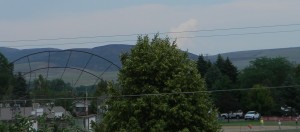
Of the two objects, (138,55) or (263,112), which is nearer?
(138,55)

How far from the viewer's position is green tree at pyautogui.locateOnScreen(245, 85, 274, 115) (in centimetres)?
8256

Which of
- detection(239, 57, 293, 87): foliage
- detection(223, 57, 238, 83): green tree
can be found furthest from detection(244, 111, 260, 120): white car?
detection(223, 57, 238, 83): green tree

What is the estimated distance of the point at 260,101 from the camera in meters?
85.0

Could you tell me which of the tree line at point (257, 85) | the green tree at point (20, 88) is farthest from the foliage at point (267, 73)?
the green tree at point (20, 88)

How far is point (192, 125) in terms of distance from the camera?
74.5ft

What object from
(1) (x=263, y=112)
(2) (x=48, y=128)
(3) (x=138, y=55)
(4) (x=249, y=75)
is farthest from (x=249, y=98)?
(2) (x=48, y=128)

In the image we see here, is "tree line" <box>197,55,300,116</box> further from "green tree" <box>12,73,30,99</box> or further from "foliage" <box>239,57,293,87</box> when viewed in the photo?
"green tree" <box>12,73,30,99</box>

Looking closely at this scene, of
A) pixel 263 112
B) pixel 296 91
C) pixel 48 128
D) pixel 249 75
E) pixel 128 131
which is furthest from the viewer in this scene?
pixel 249 75

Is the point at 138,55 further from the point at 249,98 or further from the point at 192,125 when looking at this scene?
the point at 249,98

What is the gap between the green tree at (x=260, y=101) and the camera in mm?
82562

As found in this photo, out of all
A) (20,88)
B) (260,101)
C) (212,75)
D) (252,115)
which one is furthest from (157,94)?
(212,75)

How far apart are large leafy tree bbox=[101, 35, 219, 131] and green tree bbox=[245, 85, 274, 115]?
195 ft

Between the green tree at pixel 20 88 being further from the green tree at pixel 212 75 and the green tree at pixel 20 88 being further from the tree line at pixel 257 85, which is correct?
the green tree at pixel 212 75

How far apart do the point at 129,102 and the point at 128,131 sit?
1.08 meters
